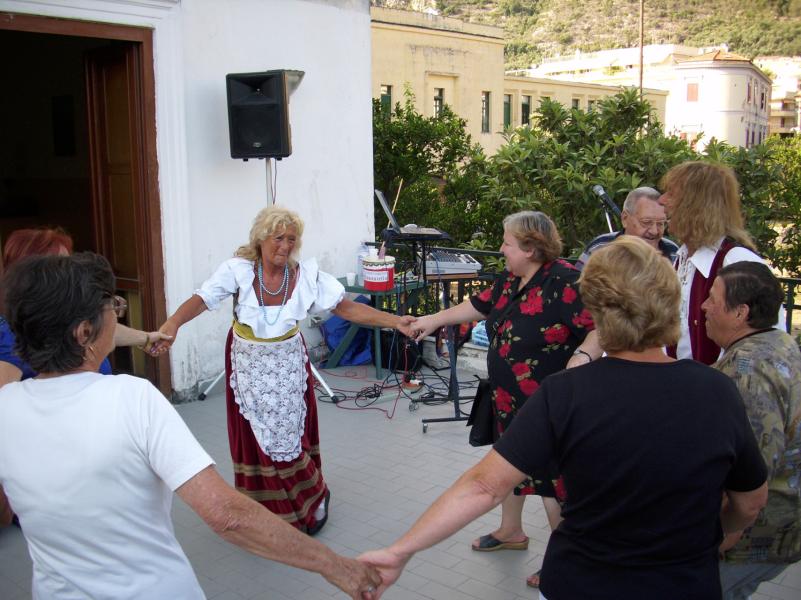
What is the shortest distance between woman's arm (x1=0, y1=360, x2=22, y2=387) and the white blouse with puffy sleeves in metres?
1.50

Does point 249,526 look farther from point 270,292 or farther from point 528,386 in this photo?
point 270,292

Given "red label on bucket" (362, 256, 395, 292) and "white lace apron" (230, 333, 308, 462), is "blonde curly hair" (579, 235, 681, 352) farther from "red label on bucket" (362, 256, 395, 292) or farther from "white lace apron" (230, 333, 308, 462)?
"red label on bucket" (362, 256, 395, 292)

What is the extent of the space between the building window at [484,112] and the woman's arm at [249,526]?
41303mm

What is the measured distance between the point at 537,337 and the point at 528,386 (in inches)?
9.0

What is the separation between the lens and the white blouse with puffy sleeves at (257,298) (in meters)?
4.46

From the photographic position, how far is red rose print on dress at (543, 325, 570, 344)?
3.63m

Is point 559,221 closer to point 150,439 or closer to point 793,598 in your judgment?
point 793,598

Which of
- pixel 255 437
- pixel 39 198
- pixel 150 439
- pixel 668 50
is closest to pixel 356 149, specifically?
pixel 39 198

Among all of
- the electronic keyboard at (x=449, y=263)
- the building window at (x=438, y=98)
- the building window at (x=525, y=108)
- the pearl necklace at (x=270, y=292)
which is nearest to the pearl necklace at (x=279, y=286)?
the pearl necklace at (x=270, y=292)

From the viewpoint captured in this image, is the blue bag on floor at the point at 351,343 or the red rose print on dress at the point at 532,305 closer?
the red rose print on dress at the point at 532,305

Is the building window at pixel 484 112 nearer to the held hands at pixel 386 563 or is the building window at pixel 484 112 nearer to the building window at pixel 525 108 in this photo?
the building window at pixel 525 108

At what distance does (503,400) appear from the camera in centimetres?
382

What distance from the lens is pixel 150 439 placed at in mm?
1958

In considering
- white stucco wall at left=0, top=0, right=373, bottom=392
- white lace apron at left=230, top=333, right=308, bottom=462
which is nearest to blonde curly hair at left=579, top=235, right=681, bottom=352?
white lace apron at left=230, top=333, right=308, bottom=462
